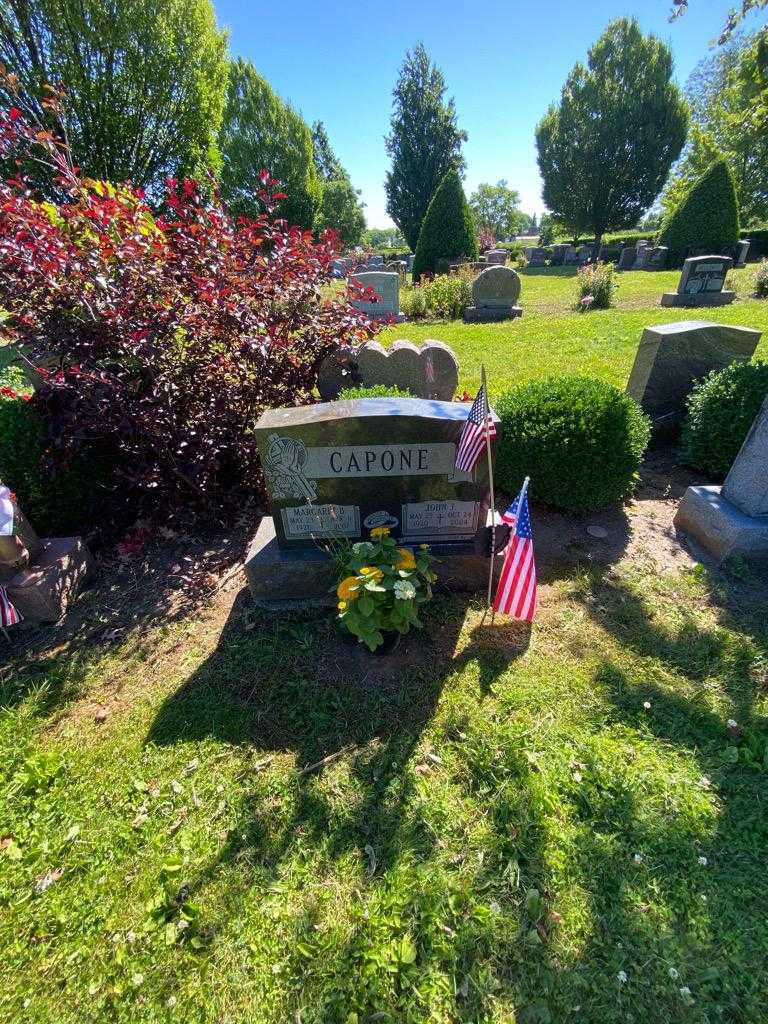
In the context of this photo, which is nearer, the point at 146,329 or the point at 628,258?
the point at 146,329

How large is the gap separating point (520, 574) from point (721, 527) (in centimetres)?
205

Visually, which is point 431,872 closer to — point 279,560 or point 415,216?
point 279,560

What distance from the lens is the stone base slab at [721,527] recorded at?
11.9ft

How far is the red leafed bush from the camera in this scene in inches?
141

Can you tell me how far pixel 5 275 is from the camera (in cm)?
345

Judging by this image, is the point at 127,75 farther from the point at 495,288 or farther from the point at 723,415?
the point at 723,415

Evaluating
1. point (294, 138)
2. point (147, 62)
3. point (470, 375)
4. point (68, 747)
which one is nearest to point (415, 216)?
point (294, 138)

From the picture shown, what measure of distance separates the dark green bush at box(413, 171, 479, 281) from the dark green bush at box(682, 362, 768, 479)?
656 inches

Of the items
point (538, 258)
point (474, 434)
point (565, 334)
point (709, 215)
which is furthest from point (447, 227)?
point (474, 434)

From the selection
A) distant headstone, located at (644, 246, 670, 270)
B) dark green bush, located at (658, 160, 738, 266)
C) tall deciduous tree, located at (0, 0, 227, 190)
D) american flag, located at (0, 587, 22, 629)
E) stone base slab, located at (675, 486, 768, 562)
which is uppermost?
tall deciduous tree, located at (0, 0, 227, 190)

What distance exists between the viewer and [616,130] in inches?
1040

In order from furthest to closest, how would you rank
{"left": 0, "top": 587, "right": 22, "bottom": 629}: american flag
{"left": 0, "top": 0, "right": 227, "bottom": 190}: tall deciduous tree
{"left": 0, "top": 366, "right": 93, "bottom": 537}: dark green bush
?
1. {"left": 0, "top": 0, "right": 227, "bottom": 190}: tall deciduous tree
2. {"left": 0, "top": 366, "right": 93, "bottom": 537}: dark green bush
3. {"left": 0, "top": 587, "right": 22, "bottom": 629}: american flag

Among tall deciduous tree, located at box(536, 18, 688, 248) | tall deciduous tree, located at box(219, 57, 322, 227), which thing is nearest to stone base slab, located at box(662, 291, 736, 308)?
tall deciduous tree, located at box(536, 18, 688, 248)

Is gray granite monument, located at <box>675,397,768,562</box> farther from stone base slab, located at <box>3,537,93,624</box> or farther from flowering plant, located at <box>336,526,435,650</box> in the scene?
stone base slab, located at <box>3,537,93,624</box>
